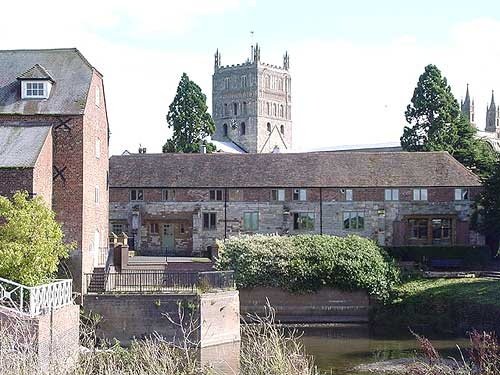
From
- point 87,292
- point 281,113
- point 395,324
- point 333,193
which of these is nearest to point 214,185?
point 333,193

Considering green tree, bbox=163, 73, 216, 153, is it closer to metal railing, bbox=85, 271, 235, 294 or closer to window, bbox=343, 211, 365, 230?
window, bbox=343, 211, 365, 230

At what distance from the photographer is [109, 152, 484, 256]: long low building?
6406 cm

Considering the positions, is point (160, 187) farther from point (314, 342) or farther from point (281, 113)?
point (281, 113)

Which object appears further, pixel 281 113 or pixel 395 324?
pixel 281 113

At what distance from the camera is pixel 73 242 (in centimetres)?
3878

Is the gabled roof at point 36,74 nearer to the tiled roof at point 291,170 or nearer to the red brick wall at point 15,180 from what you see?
the red brick wall at point 15,180

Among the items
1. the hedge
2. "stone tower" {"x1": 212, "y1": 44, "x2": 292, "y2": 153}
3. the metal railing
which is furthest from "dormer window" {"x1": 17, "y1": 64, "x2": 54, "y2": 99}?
"stone tower" {"x1": 212, "y1": 44, "x2": 292, "y2": 153}

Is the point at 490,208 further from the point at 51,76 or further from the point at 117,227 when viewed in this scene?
the point at 51,76

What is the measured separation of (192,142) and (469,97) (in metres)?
84.3

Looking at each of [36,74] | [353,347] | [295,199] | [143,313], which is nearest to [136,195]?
[295,199]

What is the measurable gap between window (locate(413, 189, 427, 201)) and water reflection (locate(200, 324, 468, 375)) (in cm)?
2131

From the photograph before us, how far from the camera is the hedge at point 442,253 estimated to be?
61188mm

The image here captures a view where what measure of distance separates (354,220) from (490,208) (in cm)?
997

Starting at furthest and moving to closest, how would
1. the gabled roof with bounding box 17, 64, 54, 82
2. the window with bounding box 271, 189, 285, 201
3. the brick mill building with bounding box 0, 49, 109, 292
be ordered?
the window with bounding box 271, 189, 285, 201
the gabled roof with bounding box 17, 64, 54, 82
the brick mill building with bounding box 0, 49, 109, 292
